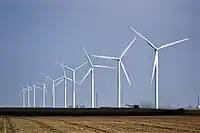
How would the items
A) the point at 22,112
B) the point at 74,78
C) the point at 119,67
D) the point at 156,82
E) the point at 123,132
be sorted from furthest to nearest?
the point at 74,78
the point at 22,112
the point at 119,67
the point at 156,82
the point at 123,132

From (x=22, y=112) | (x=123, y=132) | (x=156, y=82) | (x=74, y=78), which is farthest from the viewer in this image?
(x=74, y=78)

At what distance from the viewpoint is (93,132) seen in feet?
142

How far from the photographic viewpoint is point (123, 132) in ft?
140

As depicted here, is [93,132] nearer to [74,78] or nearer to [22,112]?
[22,112]

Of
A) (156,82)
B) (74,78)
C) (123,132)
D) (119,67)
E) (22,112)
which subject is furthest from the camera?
(74,78)

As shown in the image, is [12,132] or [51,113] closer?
[12,132]

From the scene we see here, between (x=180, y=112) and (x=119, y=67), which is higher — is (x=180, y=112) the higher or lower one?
the lower one

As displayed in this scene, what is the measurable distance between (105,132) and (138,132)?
8.10 feet

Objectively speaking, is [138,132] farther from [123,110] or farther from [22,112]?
[22,112]

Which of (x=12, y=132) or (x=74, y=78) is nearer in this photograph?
(x=12, y=132)

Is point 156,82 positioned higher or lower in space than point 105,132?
higher

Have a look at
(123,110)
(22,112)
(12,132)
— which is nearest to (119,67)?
(123,110)

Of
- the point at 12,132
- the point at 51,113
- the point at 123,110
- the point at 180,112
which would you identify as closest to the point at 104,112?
the point at 123,110

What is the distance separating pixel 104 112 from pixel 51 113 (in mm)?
10870
